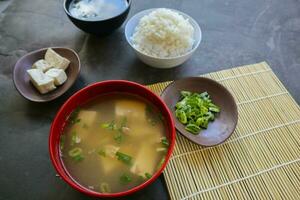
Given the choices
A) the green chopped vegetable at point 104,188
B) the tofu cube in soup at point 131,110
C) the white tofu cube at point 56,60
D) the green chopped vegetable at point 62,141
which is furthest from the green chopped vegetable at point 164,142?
the white tofu cube at point 56,60

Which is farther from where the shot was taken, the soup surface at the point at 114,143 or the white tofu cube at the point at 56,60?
the white tofu cube at the point at 56,60

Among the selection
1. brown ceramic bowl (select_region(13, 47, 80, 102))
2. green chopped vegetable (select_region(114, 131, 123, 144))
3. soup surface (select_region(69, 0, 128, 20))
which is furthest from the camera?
soup surface (select_region(69, 0, 128, 20))

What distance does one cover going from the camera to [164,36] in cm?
137

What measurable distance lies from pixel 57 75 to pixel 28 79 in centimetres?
15

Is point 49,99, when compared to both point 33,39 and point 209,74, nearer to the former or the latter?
point 33,39

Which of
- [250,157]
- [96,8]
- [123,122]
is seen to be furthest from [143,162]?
[96,8]

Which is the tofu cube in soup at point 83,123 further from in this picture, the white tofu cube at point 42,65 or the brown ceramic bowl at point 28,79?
the white tofu cube at point 42,65

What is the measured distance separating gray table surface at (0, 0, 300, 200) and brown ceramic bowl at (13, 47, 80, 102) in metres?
0.05

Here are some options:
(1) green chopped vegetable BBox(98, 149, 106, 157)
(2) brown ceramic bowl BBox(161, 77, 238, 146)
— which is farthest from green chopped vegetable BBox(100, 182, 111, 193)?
(2) brown ceramic bowl BBox(161, 77, 238, 146)

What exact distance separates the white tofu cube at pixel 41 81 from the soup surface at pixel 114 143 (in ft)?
0.81

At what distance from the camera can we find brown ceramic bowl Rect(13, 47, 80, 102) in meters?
1.27

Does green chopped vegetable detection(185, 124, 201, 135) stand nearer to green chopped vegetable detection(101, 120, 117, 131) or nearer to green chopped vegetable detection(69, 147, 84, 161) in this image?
green chopped vegetable detection(101, 120, 117, 131)

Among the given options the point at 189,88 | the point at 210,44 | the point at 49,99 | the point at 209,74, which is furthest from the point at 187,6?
the point at 49,99

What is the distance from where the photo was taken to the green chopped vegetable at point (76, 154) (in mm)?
1015
